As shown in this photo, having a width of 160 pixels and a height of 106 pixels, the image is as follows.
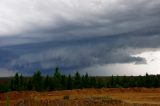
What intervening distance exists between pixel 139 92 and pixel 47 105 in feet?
77.5

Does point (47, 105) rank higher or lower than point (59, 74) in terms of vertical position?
lower

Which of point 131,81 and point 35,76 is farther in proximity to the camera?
point 131,81

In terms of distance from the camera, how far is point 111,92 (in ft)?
188

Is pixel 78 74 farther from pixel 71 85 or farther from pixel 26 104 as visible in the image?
pixel 26 104

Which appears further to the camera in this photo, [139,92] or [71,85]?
[71,85]

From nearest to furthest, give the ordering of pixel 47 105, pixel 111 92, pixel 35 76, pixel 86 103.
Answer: pixel 86 103, pixel 47 105, pixel 111 92, pixel 35 76

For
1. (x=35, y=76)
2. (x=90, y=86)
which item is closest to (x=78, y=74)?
(x=90, y=86)

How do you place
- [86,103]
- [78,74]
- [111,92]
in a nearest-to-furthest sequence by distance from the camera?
1. [86,103]
2. [111,92]
3. [78,74]

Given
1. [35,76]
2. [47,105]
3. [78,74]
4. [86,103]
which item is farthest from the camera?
[78,74]

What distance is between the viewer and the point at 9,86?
69938mm

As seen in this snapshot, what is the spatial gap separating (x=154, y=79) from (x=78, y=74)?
14.6 m

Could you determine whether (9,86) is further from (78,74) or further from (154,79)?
(154,79)

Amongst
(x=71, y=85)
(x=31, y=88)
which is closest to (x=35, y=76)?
(x=31, y=88)

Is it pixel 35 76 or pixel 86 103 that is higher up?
pixel 35 76
